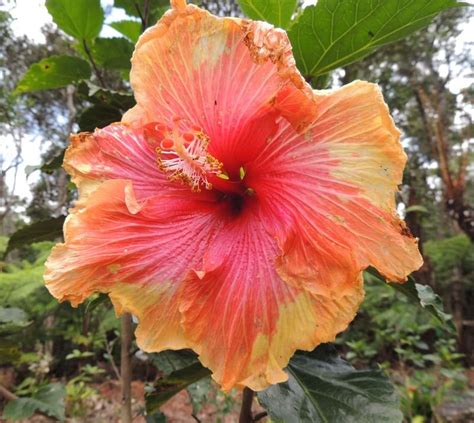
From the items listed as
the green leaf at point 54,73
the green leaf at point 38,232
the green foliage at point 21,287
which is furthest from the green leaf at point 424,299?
the green foliage at point 21,287

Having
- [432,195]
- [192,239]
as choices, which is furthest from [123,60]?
[432,195]

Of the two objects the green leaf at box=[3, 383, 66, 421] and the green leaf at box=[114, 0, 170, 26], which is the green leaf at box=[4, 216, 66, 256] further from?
the green leaf at box=[3, 383, 66, 421]

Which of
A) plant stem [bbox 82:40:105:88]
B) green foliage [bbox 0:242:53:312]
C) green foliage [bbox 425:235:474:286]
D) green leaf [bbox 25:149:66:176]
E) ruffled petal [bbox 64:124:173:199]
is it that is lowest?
green foliage [bbox 425:235:474:286]

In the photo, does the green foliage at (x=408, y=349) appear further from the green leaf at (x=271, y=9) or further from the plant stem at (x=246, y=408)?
the green leaf at (x=271, y=9)

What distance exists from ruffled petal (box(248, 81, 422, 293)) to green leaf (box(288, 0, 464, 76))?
26 cm

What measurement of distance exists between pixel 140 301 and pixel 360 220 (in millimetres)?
405

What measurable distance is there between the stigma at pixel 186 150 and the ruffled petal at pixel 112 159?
0.09ft

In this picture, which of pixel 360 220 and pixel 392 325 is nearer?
pixel 360 220

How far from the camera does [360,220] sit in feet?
2.11

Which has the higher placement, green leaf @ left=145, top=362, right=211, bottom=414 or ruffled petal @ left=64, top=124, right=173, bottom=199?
ruffled petal @ left=64, top=124, right=173, bottom=199

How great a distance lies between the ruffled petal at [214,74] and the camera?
647mm

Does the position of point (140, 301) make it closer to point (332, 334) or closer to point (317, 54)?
point (332, 334)

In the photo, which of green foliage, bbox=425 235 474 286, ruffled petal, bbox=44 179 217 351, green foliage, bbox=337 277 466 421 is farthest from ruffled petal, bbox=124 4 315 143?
green foliage, bbox=425 235 474 286

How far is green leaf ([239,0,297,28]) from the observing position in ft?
2.99
